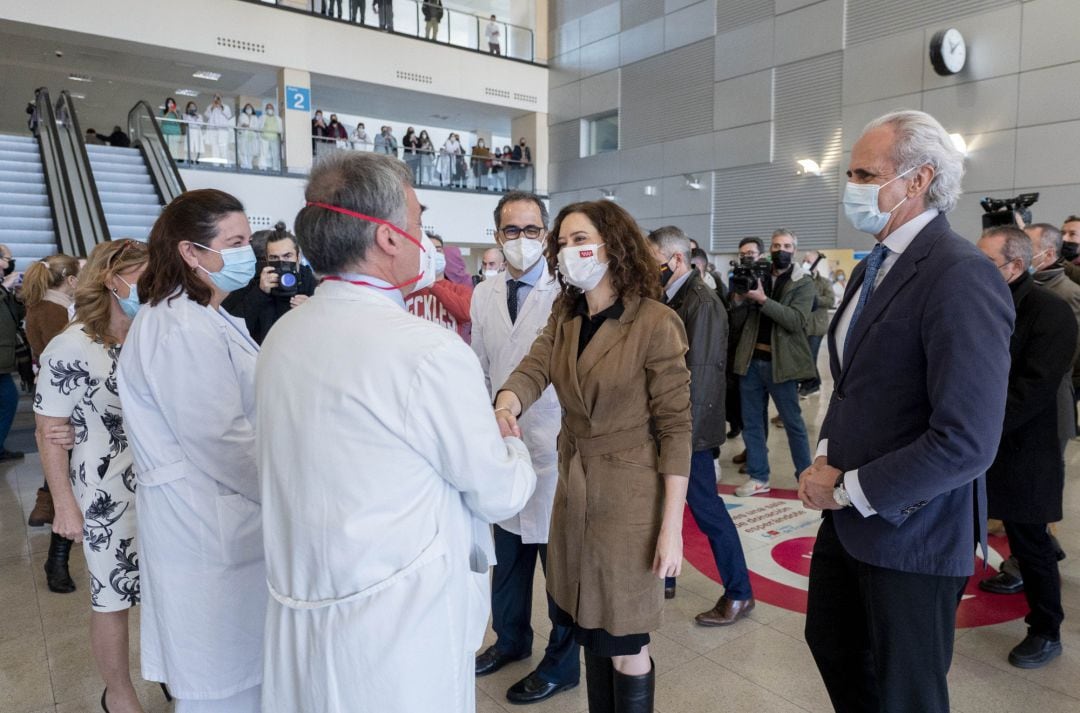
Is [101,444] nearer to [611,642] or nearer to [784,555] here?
[611,642]

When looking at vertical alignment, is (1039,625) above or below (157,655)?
below

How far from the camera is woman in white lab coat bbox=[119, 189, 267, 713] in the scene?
1766 mm

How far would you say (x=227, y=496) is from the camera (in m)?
1.81

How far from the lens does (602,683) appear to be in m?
2.04

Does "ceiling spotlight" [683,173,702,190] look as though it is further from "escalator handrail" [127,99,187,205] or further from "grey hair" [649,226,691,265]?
"grey hair" [649,226,691,265]

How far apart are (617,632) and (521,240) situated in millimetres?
1438

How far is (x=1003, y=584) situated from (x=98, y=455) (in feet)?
12.9

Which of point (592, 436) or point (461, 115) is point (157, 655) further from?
point (461, 115)

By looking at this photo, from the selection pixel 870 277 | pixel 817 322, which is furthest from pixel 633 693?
pixel 817 322

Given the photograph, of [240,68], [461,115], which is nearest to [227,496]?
[240,68]

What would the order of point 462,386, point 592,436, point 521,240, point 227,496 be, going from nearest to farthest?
point 462,386
point 227,496
point 592,436
point 521,240

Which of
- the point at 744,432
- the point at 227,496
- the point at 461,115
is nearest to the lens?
the point at 227,496

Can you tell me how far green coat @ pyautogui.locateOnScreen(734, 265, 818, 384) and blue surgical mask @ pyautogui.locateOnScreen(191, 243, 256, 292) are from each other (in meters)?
3.73

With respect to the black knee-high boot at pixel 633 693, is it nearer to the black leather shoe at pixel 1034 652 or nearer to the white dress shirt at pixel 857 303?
the white dress shirt at pixel 857 303
